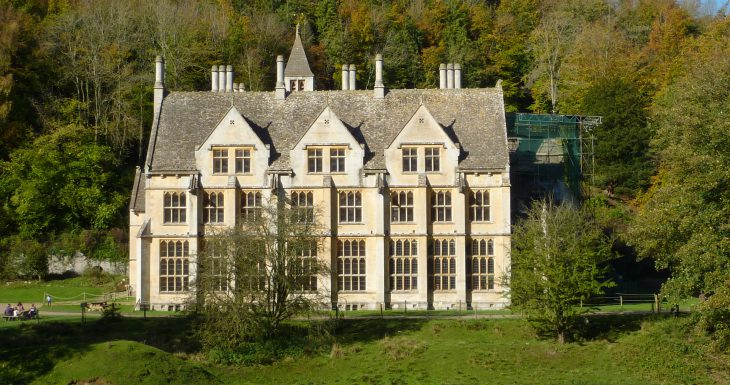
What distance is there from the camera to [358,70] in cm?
8812

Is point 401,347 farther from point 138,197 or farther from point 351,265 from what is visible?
point 138,197

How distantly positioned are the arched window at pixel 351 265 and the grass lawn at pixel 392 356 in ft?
21.3

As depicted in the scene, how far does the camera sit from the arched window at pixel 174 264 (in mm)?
53875

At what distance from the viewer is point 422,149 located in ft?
177

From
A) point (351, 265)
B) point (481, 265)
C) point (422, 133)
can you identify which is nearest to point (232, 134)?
point (351, 265)

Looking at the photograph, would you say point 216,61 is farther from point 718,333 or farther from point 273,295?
point 718,333

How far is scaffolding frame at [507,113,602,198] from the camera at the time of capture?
65312 millimetres

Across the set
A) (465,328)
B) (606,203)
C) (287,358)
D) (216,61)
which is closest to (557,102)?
(606,203)

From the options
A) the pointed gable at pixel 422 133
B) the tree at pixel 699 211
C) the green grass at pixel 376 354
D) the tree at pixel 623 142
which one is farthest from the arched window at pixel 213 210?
the tree at pixel 623 142

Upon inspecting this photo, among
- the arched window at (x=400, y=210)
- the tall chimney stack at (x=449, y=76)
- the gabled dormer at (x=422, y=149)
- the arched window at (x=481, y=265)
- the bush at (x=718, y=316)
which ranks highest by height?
the tall chimney stack at (x=449, y=76)

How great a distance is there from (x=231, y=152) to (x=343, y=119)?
6314 mm

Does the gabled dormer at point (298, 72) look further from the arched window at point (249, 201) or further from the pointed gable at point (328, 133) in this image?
the arched window at point (249, 201)

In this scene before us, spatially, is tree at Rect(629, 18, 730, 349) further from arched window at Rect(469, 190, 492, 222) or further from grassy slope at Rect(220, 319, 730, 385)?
arched window at Rect(469, 190, 492, 222)

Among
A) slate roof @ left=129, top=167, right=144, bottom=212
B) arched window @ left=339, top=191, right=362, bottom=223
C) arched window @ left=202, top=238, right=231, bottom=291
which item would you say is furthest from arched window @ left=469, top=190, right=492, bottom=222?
slate roof @ left=129, top=167, right=144, bottom=212
